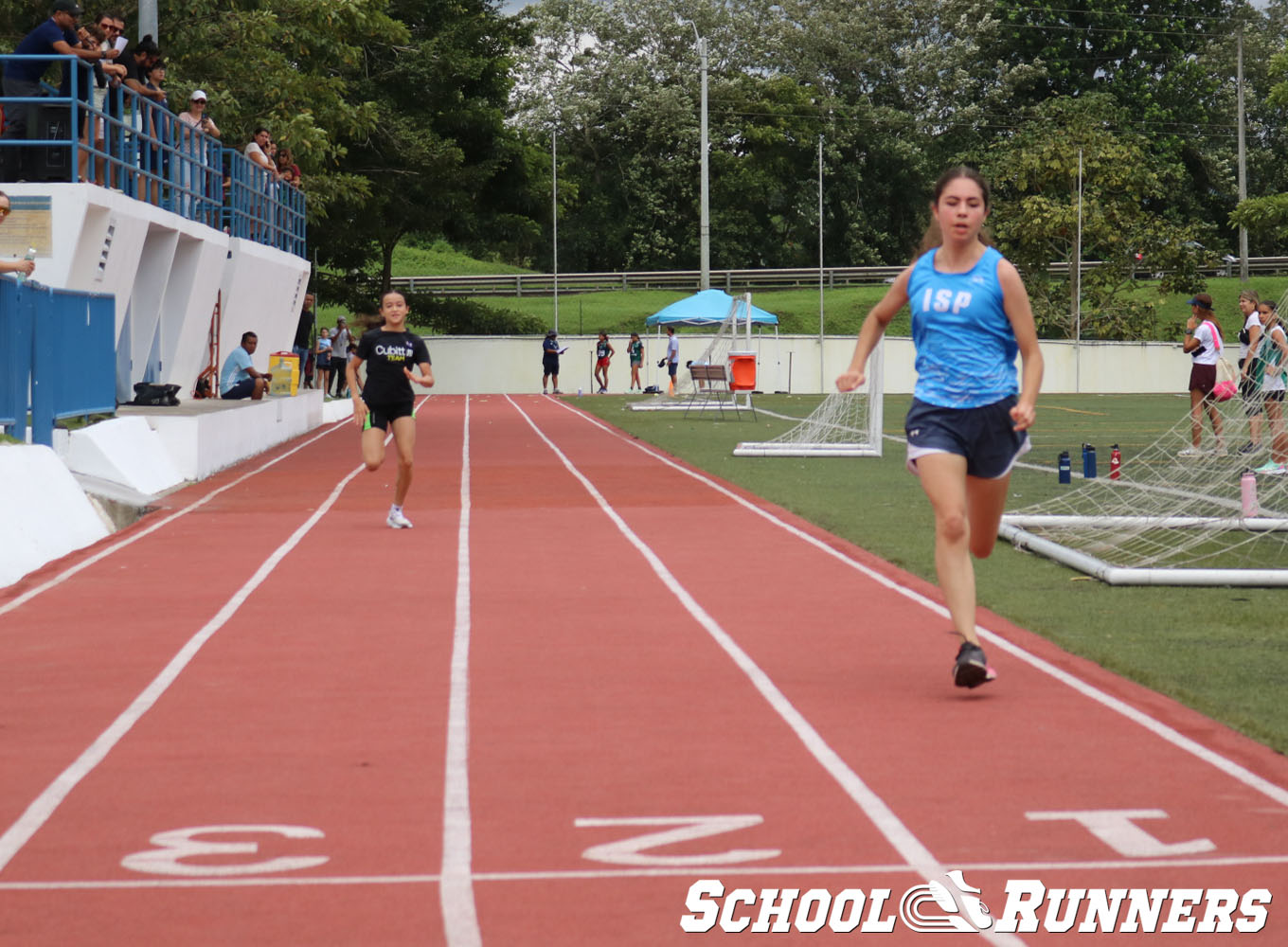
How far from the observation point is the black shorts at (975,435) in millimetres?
7367

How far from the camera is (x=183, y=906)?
470 cm

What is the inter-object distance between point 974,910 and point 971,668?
276 centimetres

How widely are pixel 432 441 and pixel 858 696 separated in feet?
66.0

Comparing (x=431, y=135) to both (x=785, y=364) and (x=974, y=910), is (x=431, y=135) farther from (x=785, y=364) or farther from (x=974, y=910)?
(x=974, y=910)

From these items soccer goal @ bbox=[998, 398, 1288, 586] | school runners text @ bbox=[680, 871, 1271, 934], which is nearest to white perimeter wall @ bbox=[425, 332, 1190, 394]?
soccer goal @ bbox=[998, 398, 1288, 586]

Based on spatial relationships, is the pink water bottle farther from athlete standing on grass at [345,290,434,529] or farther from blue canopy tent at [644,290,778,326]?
blue canopy tent at [644,290,778,326]

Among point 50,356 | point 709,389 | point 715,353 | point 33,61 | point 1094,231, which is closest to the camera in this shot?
point 50,356

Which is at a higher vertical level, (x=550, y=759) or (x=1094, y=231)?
(x=1094, y=231)

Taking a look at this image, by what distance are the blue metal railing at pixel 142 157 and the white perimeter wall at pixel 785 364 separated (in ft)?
71.1

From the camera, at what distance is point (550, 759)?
6441 mm

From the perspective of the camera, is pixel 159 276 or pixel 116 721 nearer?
pixel 116 721

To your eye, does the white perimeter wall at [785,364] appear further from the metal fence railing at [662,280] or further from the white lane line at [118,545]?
the white lane line at [118,545]

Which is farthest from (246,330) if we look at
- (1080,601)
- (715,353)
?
(715,353)

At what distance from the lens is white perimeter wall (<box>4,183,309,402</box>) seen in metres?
18.3
